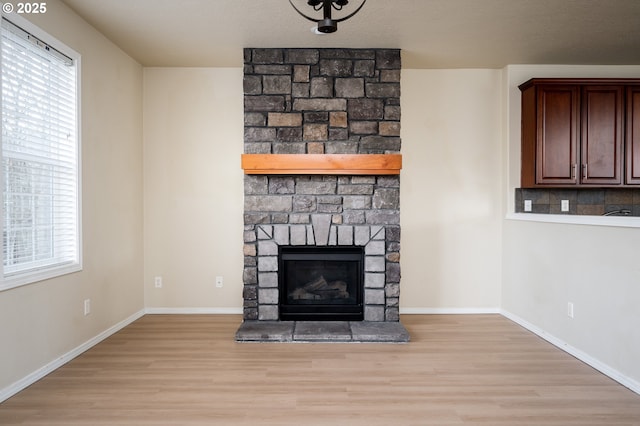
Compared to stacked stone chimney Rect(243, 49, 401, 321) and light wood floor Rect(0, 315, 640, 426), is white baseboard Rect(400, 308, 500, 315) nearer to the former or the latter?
stacked stone chimney Rect(243, 49, 401, 321)

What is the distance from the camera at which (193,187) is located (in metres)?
4.35

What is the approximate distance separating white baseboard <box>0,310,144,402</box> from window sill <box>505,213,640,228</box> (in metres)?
3.79

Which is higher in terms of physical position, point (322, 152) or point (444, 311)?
point (322, 152)

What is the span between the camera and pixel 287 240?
3.82 m

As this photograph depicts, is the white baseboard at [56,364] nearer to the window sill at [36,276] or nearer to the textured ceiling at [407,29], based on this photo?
the window sill at [36,276]

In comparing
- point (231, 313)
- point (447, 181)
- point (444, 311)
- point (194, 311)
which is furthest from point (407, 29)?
point (194, 311)

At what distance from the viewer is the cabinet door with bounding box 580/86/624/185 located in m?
3.89

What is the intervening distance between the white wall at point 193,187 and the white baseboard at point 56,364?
2.25ft

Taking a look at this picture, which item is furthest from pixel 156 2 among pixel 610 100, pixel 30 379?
pixel 610 100

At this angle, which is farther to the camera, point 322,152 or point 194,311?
point 194,311

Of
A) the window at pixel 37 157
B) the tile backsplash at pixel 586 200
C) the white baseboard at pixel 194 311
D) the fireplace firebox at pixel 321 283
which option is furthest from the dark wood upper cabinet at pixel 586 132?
the window at pixel 37 157

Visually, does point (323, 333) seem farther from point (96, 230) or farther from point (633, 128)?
point (633, 128)

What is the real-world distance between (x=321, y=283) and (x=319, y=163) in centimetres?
113

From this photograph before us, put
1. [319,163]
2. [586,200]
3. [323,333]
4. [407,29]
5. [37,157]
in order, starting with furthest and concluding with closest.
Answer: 1. [586,200]
2. [319,163]
3. [323,333]
4. [407,29]
5. [37,157]
